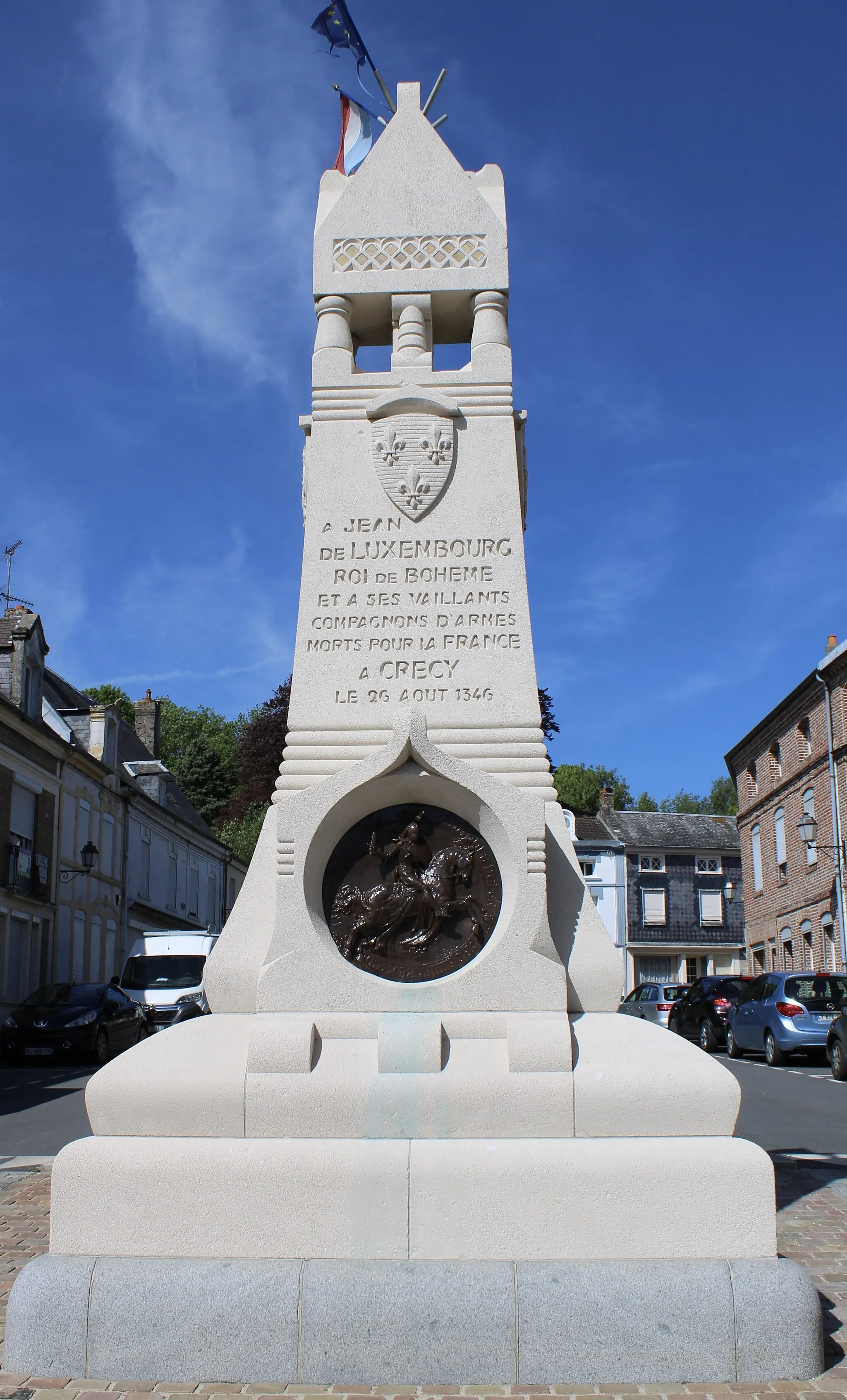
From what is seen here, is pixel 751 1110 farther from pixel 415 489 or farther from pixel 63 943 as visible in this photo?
pixel 63 943

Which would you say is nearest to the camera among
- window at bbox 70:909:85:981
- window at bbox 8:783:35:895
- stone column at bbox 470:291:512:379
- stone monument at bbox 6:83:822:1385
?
stone monument at bbox 6:83:822:1385

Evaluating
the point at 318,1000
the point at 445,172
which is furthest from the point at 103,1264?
the point at 445,172

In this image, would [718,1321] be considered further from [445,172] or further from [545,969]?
[445,172]

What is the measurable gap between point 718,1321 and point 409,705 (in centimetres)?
273

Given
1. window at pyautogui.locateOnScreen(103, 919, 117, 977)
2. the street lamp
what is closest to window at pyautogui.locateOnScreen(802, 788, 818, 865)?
the street lamp

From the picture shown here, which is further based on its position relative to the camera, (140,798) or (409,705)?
(140,798)

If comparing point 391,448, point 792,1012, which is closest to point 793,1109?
point 792,1012

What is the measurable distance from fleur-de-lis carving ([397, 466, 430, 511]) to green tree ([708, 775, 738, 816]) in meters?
62.6

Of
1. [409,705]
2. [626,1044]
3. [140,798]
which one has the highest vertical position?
[140,798]

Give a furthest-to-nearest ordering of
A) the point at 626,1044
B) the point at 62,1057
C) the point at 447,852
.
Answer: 1. the point at 62,1057
2. the point at 447,852
3. the point at 626,1044

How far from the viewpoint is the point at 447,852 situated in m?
5.17

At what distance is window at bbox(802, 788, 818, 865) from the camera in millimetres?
29656

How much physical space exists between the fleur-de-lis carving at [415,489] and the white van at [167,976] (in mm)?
16525

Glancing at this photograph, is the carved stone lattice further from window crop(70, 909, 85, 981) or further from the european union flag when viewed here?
window crop(70, 909, 85, 981)
